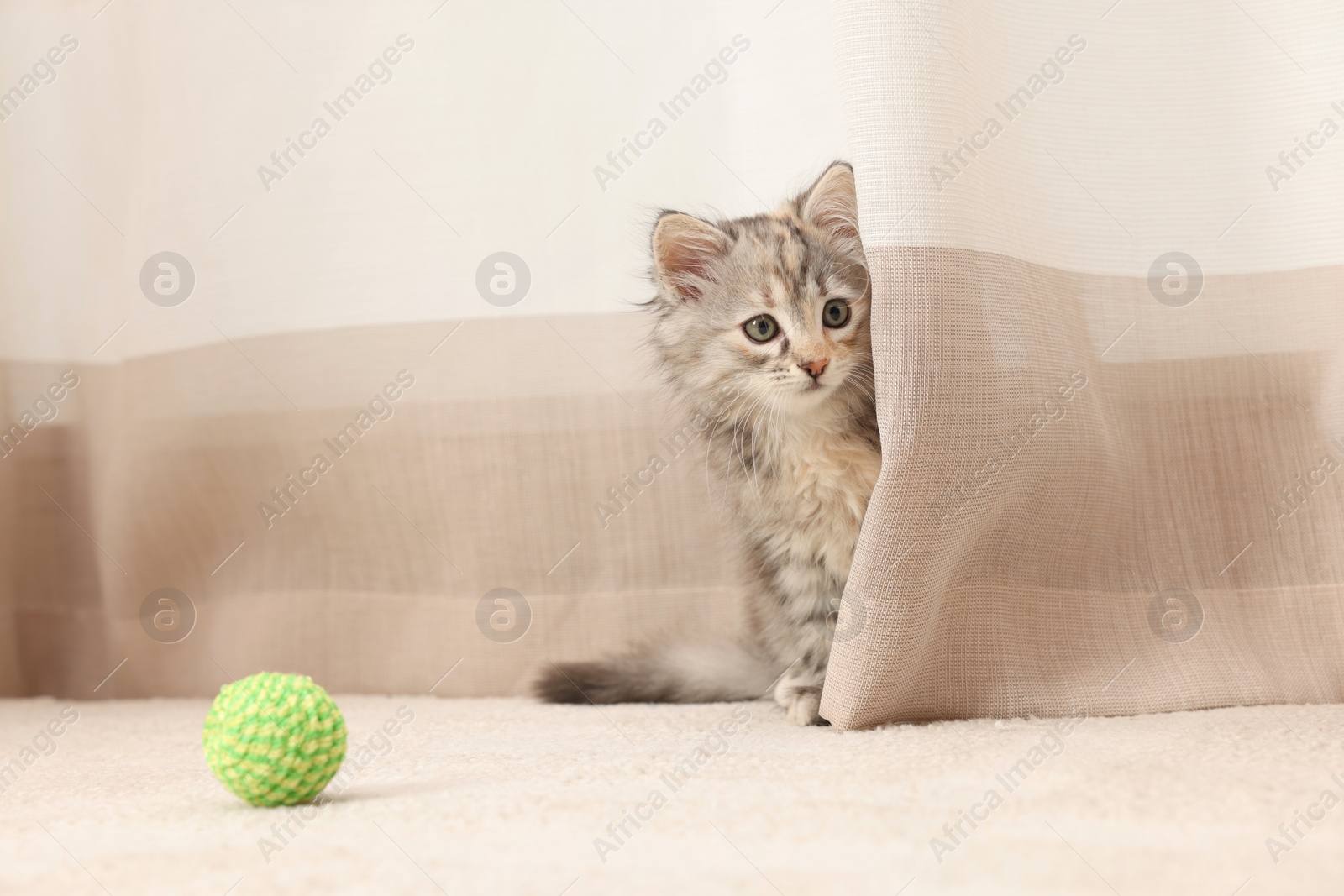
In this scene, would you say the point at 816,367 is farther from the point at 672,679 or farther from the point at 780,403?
the point at 672,679

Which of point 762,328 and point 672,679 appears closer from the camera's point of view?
point 762,328

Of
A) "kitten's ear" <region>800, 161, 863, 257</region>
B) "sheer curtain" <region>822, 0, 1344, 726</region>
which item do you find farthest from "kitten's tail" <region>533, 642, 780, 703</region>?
"kitten's ear" <region>800, 161, 863, 257</region>

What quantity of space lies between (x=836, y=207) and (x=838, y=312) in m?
0.16

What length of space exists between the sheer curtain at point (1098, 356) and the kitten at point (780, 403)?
0.16 meters

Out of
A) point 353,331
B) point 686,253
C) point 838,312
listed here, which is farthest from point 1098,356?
point 353,331

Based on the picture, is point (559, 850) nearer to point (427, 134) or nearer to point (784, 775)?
point (784, 775)

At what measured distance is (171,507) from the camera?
181cm

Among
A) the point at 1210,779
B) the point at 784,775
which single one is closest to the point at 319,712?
the point at 784,775

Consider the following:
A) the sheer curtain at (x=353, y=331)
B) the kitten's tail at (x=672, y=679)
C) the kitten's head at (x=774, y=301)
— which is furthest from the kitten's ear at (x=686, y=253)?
the kitten's tail at (x=672, y=679)

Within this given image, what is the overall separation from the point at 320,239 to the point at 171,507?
591mm

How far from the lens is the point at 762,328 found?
138cm

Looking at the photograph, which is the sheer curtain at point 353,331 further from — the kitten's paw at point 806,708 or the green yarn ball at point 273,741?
the green yarn ball at point 273,741

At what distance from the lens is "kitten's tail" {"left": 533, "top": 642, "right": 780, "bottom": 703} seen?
58.7 inches

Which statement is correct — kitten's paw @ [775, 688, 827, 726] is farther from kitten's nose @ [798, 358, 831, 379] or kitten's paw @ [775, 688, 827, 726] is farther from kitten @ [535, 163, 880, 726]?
kitten's nose @ [798, 358, 831, 379]
